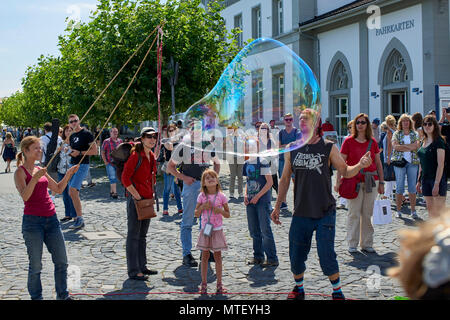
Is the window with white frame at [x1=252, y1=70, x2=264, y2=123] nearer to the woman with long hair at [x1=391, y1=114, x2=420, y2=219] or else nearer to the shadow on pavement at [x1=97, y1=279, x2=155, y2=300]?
the shadow on pavement at [x1=97, y1=279, x2=155, y2=300]

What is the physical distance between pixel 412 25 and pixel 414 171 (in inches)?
430

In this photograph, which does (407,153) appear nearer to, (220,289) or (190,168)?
(190,168)

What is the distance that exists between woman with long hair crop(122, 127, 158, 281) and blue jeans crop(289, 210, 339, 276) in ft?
6.22

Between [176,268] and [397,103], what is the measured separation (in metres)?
Result: 16.5

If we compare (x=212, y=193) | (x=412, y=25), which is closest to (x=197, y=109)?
(x=212, y=193)

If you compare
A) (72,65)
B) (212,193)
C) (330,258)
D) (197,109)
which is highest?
(72,65)

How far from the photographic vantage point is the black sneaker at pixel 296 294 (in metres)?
5.24

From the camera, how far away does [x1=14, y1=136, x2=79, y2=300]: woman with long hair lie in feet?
16.7

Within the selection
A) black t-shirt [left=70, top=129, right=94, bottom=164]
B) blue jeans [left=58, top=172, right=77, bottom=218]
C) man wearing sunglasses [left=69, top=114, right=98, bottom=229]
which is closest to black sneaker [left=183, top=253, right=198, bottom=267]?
man wearing sunglasses [left=69, top=114, right=98, bottom=229]

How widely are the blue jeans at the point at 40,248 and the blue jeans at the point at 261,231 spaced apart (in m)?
2.54

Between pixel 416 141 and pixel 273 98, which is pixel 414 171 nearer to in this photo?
pixel 416 141

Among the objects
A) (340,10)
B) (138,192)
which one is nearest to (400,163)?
(138,192)

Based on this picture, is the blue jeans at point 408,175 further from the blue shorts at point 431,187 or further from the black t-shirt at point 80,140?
the black t-shirt at point 80,140
